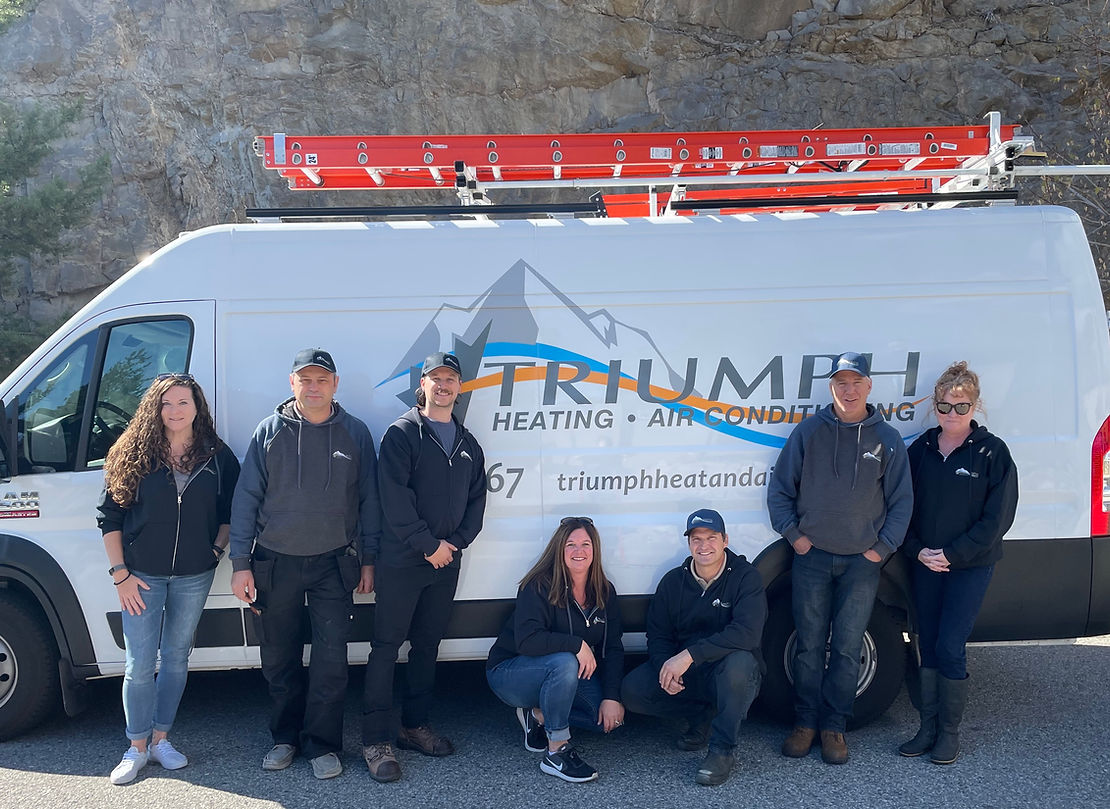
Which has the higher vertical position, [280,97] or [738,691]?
[280,97]

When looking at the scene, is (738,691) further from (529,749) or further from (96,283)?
(96,283)

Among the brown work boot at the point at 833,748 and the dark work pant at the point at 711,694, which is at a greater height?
the dark work pant at the point at 711,694

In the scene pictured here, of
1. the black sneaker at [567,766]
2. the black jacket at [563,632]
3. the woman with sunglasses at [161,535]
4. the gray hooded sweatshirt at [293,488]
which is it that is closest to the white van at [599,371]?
the black jacket at [563,632]

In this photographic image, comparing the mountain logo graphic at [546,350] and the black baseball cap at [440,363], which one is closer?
the black baseball cap at [440,363]

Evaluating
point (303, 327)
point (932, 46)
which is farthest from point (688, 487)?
point (932, 46)

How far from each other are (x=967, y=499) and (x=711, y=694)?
1.45 m

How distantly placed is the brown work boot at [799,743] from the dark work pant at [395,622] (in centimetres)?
170

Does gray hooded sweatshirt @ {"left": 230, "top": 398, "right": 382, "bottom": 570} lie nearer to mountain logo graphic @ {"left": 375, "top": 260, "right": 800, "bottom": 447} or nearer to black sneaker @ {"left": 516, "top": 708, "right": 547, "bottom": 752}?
mountain logo graphic @ {"left": 375, "top": 260, "right": 800, "bottom": 447}

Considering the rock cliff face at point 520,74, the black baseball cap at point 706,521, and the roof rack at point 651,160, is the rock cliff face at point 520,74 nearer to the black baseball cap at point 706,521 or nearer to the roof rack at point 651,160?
the roof rack at point 651,160

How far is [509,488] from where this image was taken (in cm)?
423

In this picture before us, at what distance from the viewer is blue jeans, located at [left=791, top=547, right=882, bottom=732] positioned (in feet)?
13.1

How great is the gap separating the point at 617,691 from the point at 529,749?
530mm

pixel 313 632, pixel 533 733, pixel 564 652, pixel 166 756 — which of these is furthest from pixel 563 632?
pixel 166 756

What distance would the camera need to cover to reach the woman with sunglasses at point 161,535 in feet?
12.8
